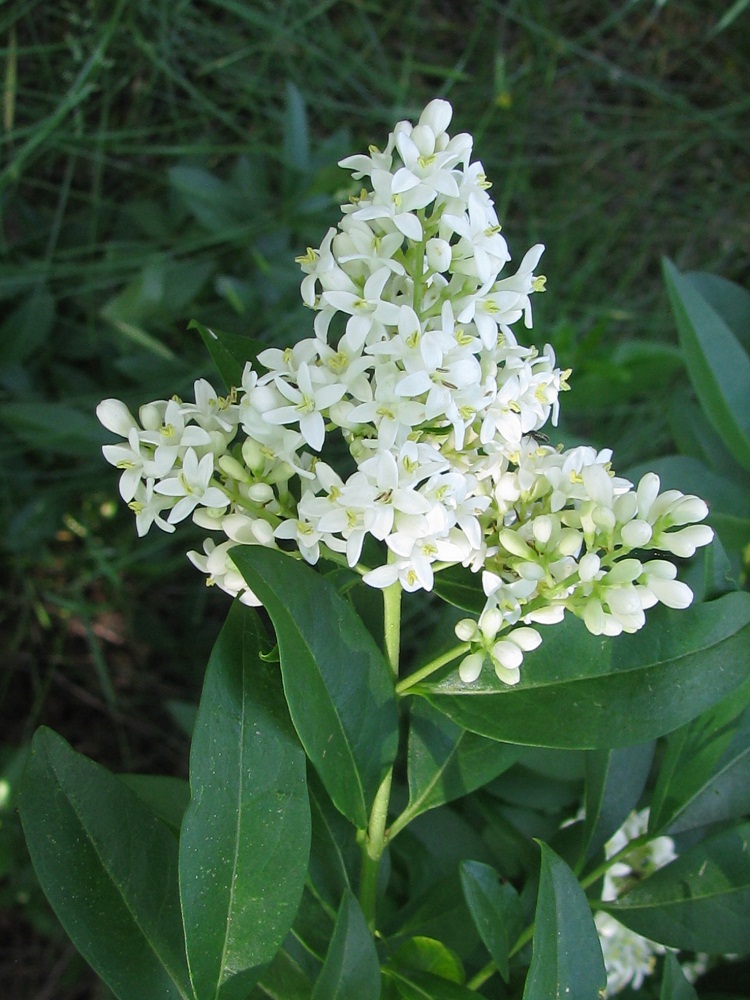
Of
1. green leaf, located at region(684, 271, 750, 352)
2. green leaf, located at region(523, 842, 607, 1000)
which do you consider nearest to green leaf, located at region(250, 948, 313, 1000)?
green leaf, located at region(523, 842, 607, 1000)

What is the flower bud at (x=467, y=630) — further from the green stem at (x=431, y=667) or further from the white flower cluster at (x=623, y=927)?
the white flower cluster at (x=623, y=927)

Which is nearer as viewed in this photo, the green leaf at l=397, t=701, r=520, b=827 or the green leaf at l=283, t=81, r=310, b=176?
the green leaf at l=397, t=701, r=520, b=827

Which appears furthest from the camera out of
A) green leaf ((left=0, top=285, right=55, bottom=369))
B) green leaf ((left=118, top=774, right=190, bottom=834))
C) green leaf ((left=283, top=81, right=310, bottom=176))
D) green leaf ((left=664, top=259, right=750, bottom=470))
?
green leaf ((left=0, top=285, right=55, bottom=369))

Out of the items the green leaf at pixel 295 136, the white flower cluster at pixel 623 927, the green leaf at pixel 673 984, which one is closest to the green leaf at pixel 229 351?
the green leaf at pixel 673 984

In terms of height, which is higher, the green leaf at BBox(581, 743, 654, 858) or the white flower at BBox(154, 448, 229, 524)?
the white flower at BBox(154, 448, 229, 524)

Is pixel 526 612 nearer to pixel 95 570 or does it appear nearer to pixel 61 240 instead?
pixel 95 570

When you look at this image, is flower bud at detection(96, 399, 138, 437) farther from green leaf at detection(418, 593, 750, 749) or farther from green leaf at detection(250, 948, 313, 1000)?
green leaf at detection(250, 948, 313, 1000)
